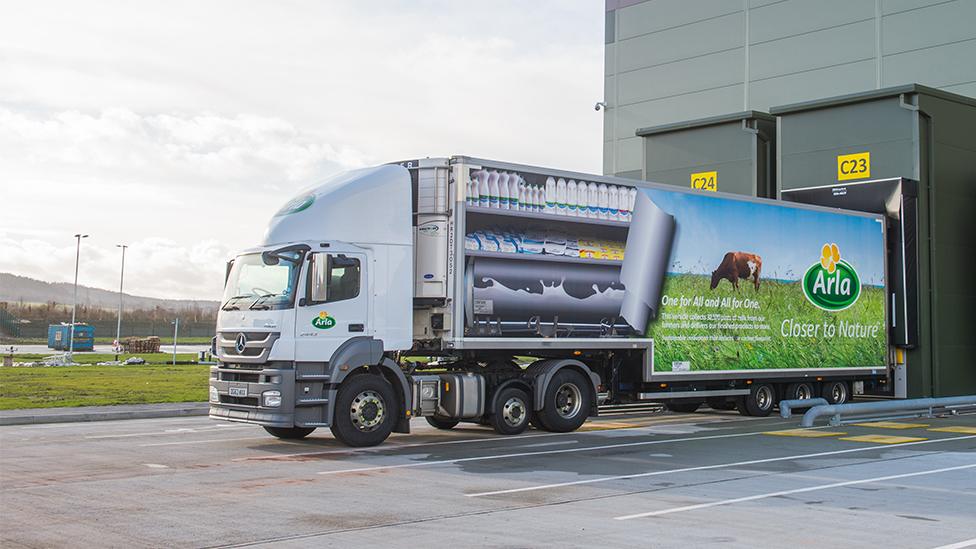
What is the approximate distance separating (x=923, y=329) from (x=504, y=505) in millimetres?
16729

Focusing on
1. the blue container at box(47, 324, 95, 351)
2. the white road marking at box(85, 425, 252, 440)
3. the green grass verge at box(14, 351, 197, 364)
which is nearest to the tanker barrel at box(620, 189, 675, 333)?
the white road marking at box(85, 425, 252, 440)

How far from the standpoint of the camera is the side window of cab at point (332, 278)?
48.4ft

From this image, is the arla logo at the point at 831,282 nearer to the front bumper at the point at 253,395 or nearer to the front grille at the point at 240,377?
the front bumper at the point at 253,395

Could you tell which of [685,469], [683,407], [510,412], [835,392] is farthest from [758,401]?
[685,469]

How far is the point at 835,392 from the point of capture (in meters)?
22.4

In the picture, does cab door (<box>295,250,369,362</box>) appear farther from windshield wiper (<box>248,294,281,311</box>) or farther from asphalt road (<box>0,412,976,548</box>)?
asphalt road (<box>0,412,976,548</box>)

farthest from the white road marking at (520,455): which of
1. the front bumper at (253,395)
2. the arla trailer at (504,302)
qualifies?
the front bumper at (253,395)

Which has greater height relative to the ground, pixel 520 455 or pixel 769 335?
pixel 769 335

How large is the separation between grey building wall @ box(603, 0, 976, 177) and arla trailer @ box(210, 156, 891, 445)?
15696 millimetres

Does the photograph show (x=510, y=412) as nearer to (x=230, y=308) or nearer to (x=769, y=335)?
(x=230, y=308)

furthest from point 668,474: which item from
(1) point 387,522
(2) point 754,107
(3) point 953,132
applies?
(2) point 754,107

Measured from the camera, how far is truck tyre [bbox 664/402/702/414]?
22.5m

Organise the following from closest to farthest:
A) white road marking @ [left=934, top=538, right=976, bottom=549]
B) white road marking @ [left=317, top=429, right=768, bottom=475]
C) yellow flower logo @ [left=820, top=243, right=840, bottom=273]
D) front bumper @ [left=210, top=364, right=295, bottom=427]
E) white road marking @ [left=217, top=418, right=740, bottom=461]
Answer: white road marking @ [left=934, top=538, right=976, bottom=549] < white road marking @ [left=317, top=429, right=768, bottom=475] < white road marking @ [left=217, top=418, right=740, bottom=461] < front bumper @ [left=210, top=364, right=295, bottom=427] < yellow flower logo @ [left=820, top=243, right=840, bottom=273]

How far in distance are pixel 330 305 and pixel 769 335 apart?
9.73 m
